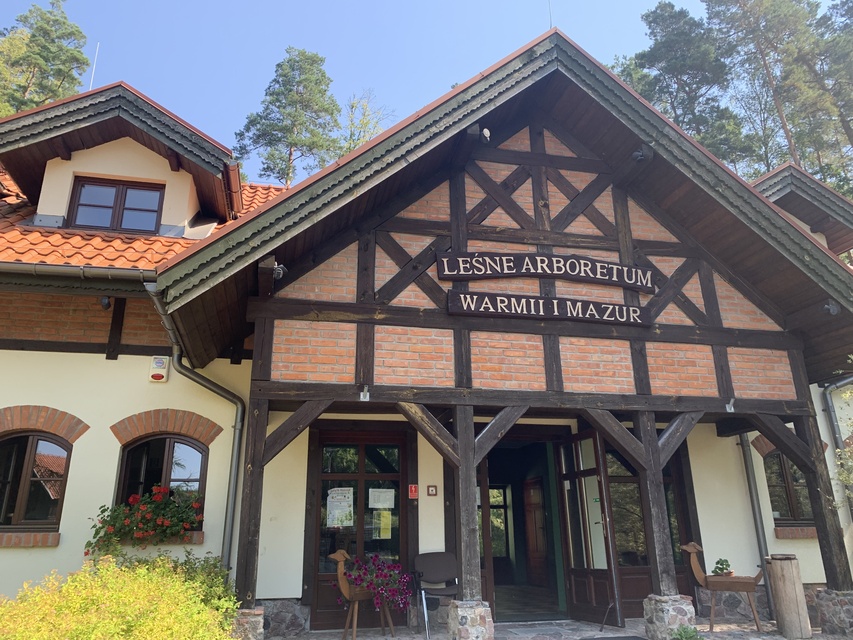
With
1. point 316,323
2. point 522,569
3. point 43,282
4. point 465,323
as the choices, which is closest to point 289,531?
point 316,323

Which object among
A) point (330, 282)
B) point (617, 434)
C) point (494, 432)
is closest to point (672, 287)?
point (617, 434)

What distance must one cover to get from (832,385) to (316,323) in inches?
318

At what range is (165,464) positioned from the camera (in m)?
7.62

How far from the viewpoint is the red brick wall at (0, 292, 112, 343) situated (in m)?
7.40

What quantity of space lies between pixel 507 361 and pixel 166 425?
4.26 meters

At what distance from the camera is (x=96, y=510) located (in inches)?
279

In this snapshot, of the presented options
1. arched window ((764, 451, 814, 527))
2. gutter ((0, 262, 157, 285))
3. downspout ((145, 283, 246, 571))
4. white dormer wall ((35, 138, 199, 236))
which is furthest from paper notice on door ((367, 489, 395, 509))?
arched window ((764, 451, 814, 527))

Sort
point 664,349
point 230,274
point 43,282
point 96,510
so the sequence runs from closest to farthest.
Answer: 1. point 230,274
2. point 43,282
3. point 96,510
4. point 664,349

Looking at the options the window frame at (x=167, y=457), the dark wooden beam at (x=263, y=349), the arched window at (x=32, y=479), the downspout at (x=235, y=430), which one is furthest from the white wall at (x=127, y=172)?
the arched window at (x=32, y=479)

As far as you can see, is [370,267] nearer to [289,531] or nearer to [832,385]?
[289,531]

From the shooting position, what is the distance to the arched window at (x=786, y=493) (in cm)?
936

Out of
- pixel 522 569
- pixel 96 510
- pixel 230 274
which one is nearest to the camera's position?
pixel 230 274

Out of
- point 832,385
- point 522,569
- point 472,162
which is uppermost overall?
point 472,162

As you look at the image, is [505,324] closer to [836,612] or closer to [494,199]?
A: [494,199]
